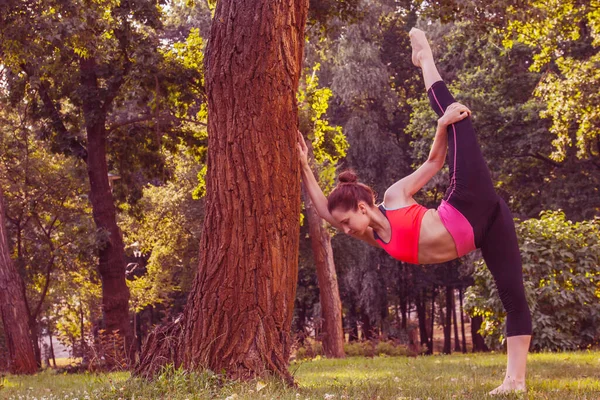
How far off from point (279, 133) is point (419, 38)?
4.89 feet

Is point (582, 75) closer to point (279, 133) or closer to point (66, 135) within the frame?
point (66, 135)

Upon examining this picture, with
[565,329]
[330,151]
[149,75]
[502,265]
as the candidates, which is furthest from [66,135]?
[502,265]

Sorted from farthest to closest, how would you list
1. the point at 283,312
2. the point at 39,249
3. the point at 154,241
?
1. the point at 154,241
2. the point at 39,249
3. the point at 283,312

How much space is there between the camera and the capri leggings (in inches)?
224

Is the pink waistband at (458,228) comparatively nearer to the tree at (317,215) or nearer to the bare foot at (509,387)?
the bare foot at (509,387)

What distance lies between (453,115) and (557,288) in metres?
11.1

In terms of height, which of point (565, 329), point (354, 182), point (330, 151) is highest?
point (330, 151)

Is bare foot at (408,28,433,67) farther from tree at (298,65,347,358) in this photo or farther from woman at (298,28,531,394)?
A: tree at (298,65,347,358)

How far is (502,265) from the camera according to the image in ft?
19.0

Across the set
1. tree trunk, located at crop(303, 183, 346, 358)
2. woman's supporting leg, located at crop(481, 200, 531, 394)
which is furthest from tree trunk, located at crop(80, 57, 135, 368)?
woman's supporting leg, located at crop(481, 200, 531, 394)

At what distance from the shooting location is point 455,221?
5648 millimetres

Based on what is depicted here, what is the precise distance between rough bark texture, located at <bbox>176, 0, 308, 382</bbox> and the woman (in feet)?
1.73

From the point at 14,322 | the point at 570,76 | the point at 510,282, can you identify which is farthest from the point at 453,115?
the point at 570,76

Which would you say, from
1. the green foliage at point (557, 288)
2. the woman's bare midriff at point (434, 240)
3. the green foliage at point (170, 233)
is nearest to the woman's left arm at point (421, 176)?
the woman's bare midriff at point (434, 240)
